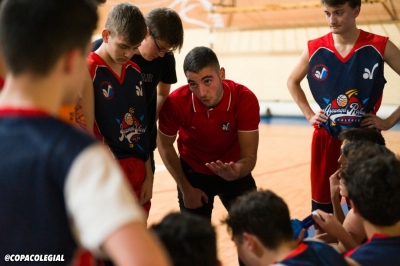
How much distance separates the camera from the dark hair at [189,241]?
4.49ft

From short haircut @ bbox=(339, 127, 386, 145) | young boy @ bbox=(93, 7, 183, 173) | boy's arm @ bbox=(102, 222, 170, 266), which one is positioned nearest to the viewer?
boy's arm @ bbox=(102, 222, 170, 266)

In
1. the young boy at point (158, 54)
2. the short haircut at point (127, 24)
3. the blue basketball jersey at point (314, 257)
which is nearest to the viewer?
the blue basketball jersey at point (314, 257)

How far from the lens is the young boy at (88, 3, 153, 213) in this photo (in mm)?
2633

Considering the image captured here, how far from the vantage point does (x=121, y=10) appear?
2688mm

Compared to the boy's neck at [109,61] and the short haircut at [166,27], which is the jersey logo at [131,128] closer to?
the boy's neck at [109,61]

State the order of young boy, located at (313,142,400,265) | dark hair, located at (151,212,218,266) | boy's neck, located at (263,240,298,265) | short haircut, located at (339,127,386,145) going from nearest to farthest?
1. dark hair, located at (151,212,218,266)
2. boy's neck, located at (263,240,298,265)
3. young boy, located at (313,142,400,265)
4. short haircut, located at (339,127,386,145)

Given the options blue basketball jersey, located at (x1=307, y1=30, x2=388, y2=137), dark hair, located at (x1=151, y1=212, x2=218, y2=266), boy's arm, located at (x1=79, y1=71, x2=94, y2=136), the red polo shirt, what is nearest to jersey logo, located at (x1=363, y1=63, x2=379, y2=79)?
blue basketball jersey, located at (x1=307, y1=30, x2=388, y2=137)

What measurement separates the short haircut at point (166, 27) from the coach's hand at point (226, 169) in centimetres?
92

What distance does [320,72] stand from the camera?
356 centimetres

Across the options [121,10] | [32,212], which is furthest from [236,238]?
[121,10]

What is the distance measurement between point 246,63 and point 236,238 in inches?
419

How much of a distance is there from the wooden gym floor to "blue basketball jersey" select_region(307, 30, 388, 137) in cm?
115

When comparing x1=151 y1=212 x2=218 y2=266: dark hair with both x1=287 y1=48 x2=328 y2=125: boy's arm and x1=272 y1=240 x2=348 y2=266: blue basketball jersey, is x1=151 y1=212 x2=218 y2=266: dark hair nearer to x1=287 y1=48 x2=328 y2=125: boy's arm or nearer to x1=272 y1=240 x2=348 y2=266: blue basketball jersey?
x1=272 y1=240 x2=348 y2=266: blue basketball jersey

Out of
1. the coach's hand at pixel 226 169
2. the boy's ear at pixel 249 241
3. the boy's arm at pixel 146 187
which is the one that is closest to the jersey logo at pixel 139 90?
the boy's arm at pixel 146 187
